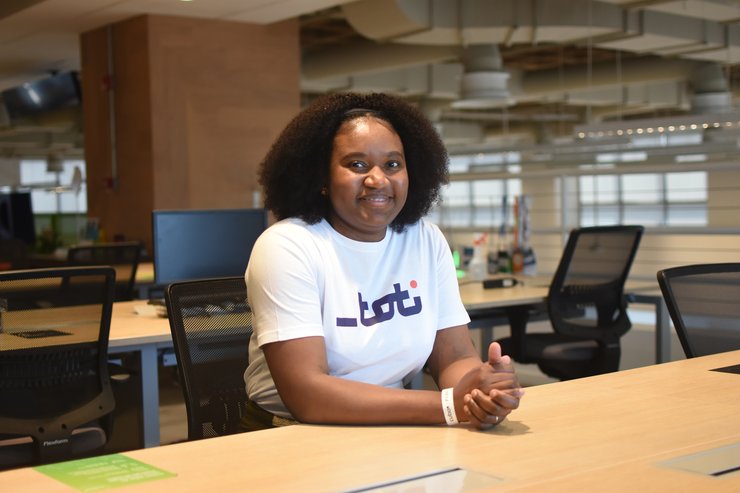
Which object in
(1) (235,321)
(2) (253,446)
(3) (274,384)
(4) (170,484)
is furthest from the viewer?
(1) (235,321)

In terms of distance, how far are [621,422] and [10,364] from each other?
201 cm

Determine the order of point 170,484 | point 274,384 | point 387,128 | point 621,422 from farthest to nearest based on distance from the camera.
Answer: point 387,128
point 274,384
point 621,422
point 170,484

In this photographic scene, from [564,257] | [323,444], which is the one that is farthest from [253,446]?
[564,257]

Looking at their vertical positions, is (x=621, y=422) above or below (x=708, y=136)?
below

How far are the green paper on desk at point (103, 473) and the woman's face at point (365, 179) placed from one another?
74 centimetres

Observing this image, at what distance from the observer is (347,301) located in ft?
6.63

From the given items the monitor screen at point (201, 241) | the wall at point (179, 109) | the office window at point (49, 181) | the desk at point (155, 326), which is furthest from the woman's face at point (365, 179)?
the office window at point (49, 181)

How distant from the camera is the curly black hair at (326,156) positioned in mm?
2133

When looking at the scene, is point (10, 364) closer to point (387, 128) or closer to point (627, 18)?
point (387, 128)

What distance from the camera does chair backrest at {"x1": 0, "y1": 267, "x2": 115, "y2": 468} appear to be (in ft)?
9.99

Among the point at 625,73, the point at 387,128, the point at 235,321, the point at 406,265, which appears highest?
the point at 625,73

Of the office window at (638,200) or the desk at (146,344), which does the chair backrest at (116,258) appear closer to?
the desk at (146,344)

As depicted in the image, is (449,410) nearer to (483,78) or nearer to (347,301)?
(347,301)

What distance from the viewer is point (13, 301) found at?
3.09m
